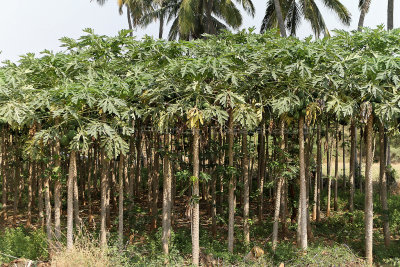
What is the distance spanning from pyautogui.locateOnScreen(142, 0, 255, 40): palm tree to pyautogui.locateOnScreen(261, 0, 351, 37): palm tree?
66.1 inches

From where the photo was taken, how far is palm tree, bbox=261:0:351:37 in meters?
15.5

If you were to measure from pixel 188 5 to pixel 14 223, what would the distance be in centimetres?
1013

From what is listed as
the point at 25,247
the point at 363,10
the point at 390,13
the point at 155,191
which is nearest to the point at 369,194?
the point at 155,191

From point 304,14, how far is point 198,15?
16.8ft

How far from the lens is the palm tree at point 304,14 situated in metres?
15.5

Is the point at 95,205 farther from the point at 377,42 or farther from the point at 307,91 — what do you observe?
the point at 377,42

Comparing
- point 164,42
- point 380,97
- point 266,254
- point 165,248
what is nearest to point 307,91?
point 380,97

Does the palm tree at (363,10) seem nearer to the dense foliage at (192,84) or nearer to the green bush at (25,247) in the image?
the dense foliage at (192,84)

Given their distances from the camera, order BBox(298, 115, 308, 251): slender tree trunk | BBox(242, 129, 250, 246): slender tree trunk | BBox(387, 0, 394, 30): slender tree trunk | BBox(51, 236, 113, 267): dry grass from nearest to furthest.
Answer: BBox(51, 236, 113, 267): dry grass
BBox(298, 115, 308, 251): slender tree trunk
BBox(242, 129, 250, 246): slender tree trunk
BBox(387, 0, 394, 30): slender tree trunk

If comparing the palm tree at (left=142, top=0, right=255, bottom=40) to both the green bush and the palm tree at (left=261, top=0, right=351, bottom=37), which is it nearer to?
the palm tree at (left=261, top=0, right=351, bottom=37)

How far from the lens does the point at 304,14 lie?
15.8 m

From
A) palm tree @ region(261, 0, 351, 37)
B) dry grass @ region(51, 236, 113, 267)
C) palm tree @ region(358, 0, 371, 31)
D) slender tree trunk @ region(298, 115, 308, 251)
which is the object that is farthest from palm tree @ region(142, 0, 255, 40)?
dry grass @ region(51, 236, 113, 267)

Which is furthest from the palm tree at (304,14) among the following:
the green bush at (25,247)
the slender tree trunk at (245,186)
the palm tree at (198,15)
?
the green bush at (25,247)

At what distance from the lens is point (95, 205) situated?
15516 millimetres
